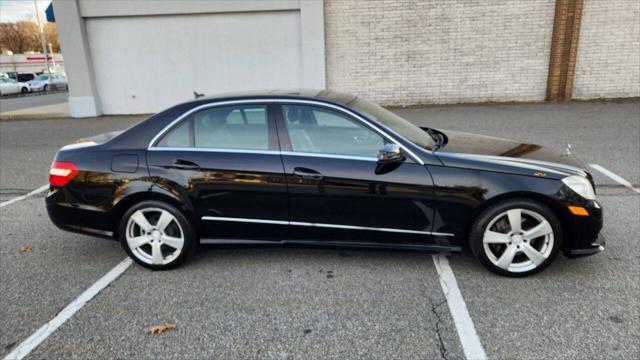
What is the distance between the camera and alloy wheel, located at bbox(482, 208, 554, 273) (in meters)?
3.33

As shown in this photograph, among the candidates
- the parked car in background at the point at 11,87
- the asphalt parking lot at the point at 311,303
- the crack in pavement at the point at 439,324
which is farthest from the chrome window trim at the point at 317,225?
the parked car in background at the point at 11,87

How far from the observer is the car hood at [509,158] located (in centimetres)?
332

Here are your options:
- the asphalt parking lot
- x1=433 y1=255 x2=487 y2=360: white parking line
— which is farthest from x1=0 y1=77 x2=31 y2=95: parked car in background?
x1=433 y1=255 x2=487 y2=360: white parking line

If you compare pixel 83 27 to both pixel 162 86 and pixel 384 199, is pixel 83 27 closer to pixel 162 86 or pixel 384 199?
pixel 162 86

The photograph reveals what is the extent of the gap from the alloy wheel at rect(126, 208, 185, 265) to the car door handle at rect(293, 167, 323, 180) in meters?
1.12

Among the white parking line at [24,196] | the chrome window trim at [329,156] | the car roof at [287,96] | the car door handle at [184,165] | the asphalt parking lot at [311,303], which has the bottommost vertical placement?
the asphalt parking lot at [311,303]

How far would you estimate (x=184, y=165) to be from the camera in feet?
11.8

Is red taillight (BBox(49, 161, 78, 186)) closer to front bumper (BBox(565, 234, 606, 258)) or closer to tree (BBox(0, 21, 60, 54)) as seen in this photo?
front bumper (BBox(565, 234, 606, 258))

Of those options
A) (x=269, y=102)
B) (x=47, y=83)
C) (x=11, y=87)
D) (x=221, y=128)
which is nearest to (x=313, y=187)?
(x=269, y=102)

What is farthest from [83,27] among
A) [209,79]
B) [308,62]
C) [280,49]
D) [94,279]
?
[94,279]

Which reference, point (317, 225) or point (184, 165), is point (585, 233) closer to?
point (317, 225)

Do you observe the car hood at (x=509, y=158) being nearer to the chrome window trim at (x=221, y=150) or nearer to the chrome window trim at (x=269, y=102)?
the chrome window trim at (x=269, y=102)

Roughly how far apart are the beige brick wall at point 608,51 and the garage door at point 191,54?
8.01m

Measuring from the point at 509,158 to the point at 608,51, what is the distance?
11396mm
